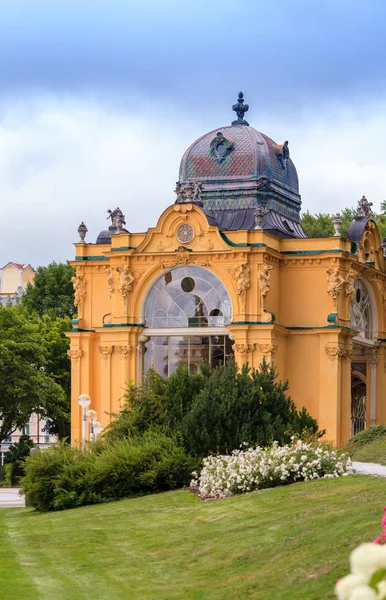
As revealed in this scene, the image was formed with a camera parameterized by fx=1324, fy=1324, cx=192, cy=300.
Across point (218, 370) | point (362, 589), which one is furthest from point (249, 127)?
point (362, 589)

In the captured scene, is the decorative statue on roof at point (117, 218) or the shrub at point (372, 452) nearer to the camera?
the shrub at point (372, 452)

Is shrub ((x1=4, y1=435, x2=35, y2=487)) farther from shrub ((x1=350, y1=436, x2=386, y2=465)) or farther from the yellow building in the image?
shrub ((x1=350, y1=436, x2=386, y2=465))

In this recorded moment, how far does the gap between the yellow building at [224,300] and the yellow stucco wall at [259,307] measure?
5 cm

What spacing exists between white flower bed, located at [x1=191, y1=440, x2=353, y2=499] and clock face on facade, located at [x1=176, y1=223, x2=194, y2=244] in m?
23.1

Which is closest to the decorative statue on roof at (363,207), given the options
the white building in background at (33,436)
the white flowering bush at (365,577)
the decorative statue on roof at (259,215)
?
the decorative statue on roof at (259,215)

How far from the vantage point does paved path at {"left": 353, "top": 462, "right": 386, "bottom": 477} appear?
27703mm

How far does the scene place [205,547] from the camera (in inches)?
812

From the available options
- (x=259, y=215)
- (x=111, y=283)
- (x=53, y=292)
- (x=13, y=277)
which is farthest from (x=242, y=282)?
(x=13, y=277)

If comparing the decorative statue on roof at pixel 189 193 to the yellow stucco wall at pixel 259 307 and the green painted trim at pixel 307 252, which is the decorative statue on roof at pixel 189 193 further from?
the green painted trim at pixel 307 252

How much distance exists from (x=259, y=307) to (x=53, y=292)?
4271 cm

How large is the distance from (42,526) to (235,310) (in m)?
24.0

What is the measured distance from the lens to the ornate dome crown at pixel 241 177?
5622 cm

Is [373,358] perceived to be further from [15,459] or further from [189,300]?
[15,459]

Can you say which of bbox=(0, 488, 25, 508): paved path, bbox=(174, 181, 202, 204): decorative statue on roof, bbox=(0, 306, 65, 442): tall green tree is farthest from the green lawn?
bbox=(0, 306, 65, 442): tall green tree
